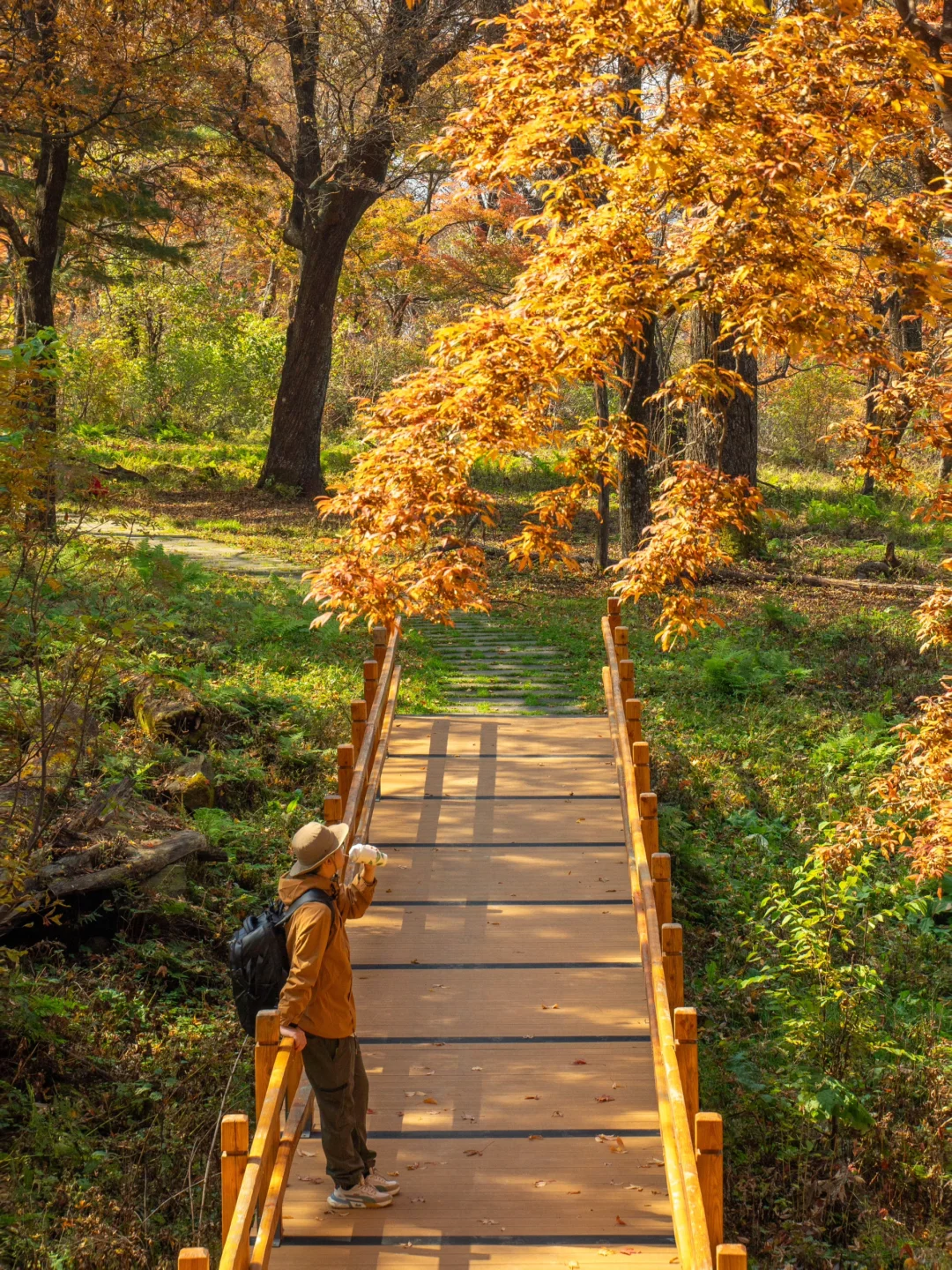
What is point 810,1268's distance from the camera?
19.5 feet

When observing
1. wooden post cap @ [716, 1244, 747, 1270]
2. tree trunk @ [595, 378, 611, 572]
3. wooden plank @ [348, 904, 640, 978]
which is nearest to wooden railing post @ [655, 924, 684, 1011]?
wooden plank @ [348, 904, 640, 978]

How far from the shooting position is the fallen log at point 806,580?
16.4 meters

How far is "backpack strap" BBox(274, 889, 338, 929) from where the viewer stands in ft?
16.1

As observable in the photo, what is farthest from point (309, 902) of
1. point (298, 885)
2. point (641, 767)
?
point (641, 767)

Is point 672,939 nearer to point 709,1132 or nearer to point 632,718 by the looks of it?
point 709,1132

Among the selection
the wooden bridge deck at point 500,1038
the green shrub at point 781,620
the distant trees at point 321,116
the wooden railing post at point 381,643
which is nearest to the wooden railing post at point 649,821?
the wooden bridge deck at point 500,1038

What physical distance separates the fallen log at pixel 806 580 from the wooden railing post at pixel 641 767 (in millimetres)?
8962

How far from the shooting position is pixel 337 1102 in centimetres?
498

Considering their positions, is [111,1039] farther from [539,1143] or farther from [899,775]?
[899,775]

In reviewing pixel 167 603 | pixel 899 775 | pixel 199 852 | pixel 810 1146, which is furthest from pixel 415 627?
pixel 810 1146

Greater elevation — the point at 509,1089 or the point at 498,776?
the point at 498,776

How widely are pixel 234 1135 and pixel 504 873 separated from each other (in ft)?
13.1

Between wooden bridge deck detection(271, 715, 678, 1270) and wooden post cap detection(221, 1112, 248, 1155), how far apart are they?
1019 millimetres

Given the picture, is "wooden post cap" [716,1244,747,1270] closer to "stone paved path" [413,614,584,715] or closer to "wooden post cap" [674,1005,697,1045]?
"wooden post cap" [674,1005,697,1045]
